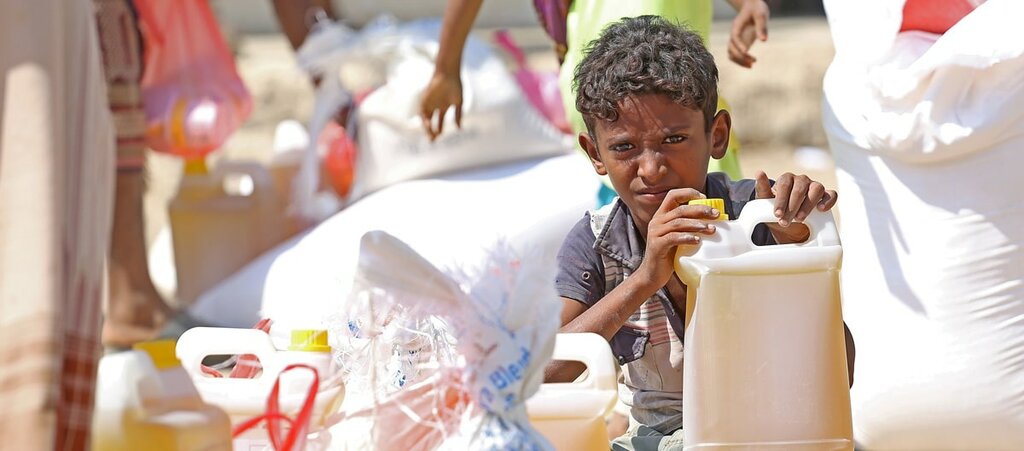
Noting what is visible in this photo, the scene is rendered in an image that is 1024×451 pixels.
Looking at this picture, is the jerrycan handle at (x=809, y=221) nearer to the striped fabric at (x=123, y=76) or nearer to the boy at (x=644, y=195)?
the boy at (x=644, y=195)

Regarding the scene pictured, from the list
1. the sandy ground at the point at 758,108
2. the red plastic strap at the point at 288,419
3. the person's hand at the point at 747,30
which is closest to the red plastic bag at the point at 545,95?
the person's hand at the point at 747,30

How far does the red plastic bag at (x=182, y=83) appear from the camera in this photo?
12.8ft

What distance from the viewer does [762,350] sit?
1660 millimetres

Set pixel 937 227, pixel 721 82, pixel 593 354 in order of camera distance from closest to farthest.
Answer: pixel 593 354 < pixel 937 227 < pixel 721 82

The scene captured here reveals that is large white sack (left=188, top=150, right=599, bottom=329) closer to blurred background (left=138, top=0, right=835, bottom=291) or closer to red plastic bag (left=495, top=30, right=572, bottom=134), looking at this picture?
red plastic bag (left=495, top=30, right=572, bottom=134)

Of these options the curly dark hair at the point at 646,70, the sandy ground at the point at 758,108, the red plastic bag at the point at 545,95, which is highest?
the curly dark hair at the point at 646,70

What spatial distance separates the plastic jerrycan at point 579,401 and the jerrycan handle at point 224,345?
0.34 meters

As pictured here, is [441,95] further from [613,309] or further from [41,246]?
[41,246]

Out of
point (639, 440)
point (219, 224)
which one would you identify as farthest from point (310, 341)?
point (219, 224)

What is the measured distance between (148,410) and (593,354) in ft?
1.71

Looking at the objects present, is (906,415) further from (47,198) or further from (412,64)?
(412,64)

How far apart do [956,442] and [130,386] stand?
143cm

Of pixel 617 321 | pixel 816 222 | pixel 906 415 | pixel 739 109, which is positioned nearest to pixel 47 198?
pixel 617 321

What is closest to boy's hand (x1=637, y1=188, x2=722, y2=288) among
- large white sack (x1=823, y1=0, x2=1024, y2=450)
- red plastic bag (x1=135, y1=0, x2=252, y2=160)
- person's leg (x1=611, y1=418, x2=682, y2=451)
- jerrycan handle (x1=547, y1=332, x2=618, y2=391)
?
jerrycan handle (x1=547, y1=332, x2=618, y2=391)
